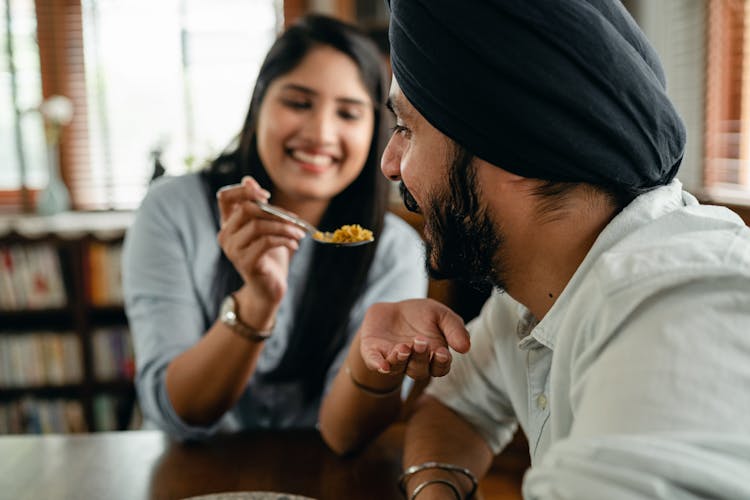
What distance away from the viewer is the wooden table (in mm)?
980

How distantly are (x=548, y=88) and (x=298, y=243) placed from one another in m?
0.78

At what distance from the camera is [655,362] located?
22.0 inches

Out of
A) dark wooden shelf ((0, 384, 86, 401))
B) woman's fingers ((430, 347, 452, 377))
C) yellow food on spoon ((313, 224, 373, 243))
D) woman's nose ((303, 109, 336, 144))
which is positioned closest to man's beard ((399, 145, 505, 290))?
woman's fingers ((430, 347, 452, 377))

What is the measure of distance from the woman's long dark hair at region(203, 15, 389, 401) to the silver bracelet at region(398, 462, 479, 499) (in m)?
0.56

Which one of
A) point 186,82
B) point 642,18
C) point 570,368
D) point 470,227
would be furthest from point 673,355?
point 186,82

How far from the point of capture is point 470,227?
0.83 m

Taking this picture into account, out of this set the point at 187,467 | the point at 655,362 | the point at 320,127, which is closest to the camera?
the point at 655,362

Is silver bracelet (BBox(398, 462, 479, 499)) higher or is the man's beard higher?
the man's beard

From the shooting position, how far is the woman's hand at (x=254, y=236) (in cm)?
125

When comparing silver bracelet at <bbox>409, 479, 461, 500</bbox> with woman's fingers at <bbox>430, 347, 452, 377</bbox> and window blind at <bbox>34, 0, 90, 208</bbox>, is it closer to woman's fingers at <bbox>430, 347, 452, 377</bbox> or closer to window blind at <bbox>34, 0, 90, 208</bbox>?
woman's fingers at <bbox>430, 347, 452, 377</bbox>

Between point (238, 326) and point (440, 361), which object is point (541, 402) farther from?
point (238, 326)

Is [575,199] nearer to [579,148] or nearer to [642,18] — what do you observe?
[579,148]

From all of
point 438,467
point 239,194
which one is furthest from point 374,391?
point 239,194

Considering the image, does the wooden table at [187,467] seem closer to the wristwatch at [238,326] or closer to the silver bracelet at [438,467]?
the silver bracelet at [438,467]
